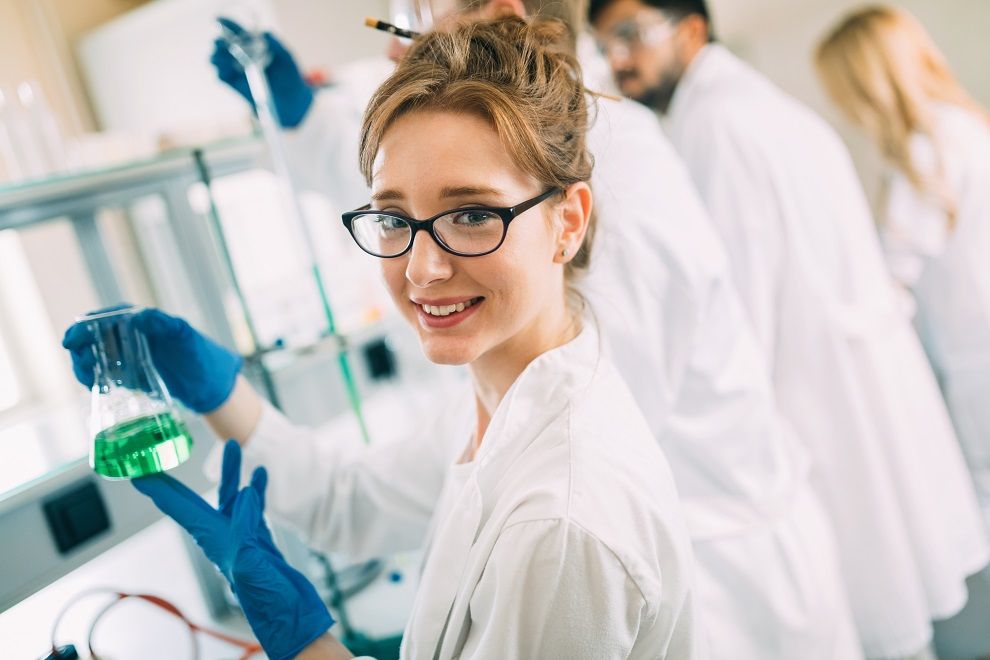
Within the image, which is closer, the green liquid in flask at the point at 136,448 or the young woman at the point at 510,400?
the young woman at the point at 510,400

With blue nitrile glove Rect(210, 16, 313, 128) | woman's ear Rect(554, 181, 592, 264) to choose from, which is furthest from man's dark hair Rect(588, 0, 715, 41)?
woman's ear Rect(554, 181, 592, 264)

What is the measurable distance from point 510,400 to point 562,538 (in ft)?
0.71

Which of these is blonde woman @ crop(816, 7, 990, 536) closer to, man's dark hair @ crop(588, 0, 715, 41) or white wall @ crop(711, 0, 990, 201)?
white wall @ crop(711, 0, 990, 201)

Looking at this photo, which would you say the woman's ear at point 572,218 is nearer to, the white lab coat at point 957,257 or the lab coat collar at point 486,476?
the lab coat collar at point 486,476

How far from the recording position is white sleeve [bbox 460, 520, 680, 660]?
703 mm

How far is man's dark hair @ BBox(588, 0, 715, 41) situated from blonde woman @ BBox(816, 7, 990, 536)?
26.1 inches

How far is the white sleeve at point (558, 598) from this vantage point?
703 mm

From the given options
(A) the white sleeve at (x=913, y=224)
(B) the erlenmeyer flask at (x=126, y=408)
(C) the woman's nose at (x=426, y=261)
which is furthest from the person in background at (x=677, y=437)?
(A) the white sleeve at (x=913, y=224)

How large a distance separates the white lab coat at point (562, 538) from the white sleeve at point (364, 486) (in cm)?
16

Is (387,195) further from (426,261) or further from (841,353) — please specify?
(841,353)

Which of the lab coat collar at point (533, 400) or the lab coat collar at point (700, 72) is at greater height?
the lab coat collar at point (700, 72)

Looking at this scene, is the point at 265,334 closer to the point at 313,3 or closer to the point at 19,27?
the point at 313,3

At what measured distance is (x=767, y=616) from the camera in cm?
123

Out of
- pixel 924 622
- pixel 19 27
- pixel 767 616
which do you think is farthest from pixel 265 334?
pixel 19 27
